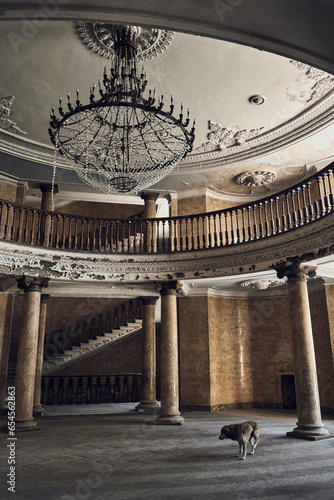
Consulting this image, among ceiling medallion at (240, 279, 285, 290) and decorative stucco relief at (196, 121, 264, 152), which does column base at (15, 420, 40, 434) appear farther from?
decorative stucco relief at (196, 121, 264, 152)

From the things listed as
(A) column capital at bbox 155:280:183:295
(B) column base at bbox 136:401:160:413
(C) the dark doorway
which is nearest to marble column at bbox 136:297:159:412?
(B) column base at bbox 136:401:160:413

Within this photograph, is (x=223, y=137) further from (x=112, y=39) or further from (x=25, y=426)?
(x=25, y=426)

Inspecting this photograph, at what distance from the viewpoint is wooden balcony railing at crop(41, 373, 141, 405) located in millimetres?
15898

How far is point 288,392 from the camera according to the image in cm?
1393

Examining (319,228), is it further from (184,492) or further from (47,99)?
(47,99)

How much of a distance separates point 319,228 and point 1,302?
358 inches

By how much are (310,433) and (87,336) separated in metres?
10.7

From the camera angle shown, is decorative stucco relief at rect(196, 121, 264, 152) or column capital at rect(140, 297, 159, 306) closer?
decorative stucco relief at rect(196, 121, 264, 152)

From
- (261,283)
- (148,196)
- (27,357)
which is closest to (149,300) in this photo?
(148,196)

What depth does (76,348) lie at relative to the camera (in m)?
15.9

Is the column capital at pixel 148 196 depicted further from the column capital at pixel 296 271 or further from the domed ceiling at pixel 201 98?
the column capital at pixel 296 271

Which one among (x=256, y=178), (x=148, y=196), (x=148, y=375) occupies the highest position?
(x=256, y=178)

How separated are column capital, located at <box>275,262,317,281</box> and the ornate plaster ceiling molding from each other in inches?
283

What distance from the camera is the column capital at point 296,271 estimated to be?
369 inches
